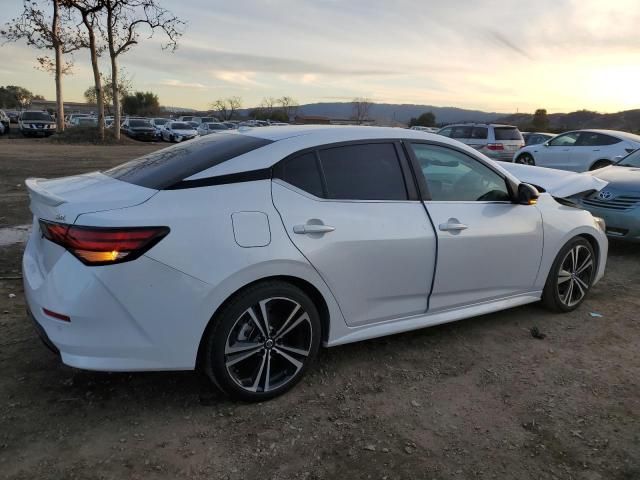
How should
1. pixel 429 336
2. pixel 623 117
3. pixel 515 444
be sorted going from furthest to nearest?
pixel 623 117
pixel 429 336
pixel 515 444

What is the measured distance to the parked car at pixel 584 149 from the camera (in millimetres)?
12992

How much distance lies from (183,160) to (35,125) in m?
30.5

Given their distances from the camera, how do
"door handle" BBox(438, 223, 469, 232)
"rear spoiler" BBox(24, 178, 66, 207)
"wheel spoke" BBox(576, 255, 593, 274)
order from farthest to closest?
"wheel spoke" BBox(576, 255, 593, 274), "door handle" BBox(438, 223, 469, 232), "rear spoiler" BBox(24, 178, 66, 207)

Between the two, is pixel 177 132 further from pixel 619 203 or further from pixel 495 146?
pixel 619 203

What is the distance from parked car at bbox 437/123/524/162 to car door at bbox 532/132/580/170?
2.04m

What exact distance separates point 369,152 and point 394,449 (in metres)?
1.86

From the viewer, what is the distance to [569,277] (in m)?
4.63

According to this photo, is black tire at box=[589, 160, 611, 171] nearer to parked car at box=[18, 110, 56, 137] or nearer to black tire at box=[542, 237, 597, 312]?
black tire at box=[542, 237, 597, 312]

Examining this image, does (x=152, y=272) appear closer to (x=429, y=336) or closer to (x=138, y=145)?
(x=429, y=336)

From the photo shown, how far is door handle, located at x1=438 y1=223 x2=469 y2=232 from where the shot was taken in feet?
11.9

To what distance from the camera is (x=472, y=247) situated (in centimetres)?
377

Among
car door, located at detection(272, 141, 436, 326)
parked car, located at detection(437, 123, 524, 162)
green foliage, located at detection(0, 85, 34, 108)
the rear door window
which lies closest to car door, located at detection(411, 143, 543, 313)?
car door, located at detection(272, 141, 436, 326)

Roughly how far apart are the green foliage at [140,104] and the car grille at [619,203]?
7800 cm

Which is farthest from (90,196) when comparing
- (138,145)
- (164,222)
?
(138,145)
